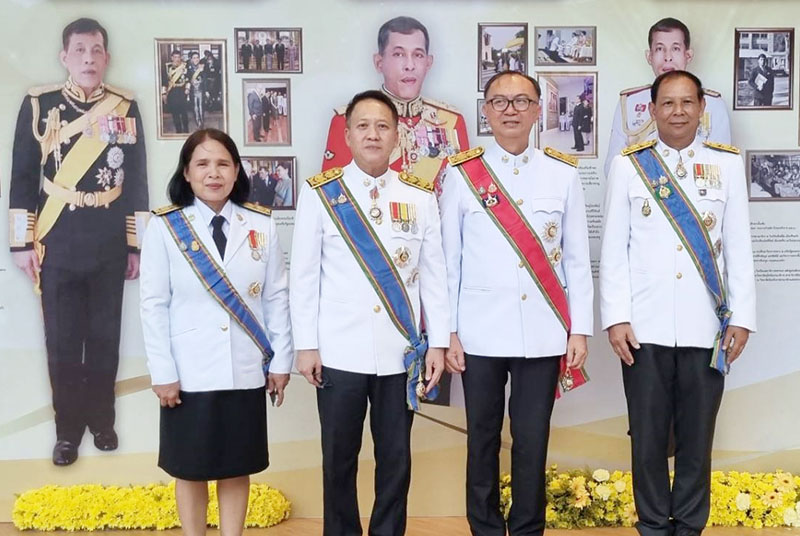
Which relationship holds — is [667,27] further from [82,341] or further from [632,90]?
[82,341]

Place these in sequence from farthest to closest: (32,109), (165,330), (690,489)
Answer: (32,109), (690,489), (165,330)

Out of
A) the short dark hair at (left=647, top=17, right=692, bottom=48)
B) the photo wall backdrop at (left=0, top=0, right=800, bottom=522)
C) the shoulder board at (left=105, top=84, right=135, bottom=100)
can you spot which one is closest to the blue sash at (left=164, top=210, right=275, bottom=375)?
the photo wall backdrop at (left=0, top=0, right=800, bottom=522)

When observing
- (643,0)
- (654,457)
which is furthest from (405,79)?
(654,457)

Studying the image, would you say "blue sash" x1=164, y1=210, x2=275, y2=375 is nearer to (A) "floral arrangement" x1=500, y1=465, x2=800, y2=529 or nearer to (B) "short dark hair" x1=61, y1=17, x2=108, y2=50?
(B) "short dark hair" x1=61, y1=17, x2=108, y2=50

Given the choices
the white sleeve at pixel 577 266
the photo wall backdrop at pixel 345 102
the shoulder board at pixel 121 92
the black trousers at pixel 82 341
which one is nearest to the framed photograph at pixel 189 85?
the photo wall backdrop at pixel 345 102

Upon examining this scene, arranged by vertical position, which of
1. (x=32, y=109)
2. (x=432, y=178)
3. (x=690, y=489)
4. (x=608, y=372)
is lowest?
(x=690, y=489)

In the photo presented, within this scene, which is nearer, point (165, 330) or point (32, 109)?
point (165, 330)

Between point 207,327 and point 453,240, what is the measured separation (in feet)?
2.78

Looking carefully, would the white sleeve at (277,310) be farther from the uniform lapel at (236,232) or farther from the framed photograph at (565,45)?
the framed photograph at (565,45)

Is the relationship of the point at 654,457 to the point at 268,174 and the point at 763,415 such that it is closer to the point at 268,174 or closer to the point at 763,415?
the point at 763,415

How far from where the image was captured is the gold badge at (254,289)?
2.46 metres

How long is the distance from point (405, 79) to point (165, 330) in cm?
157

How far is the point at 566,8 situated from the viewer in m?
3.36

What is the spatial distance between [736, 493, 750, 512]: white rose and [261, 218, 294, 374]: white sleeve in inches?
81.9
